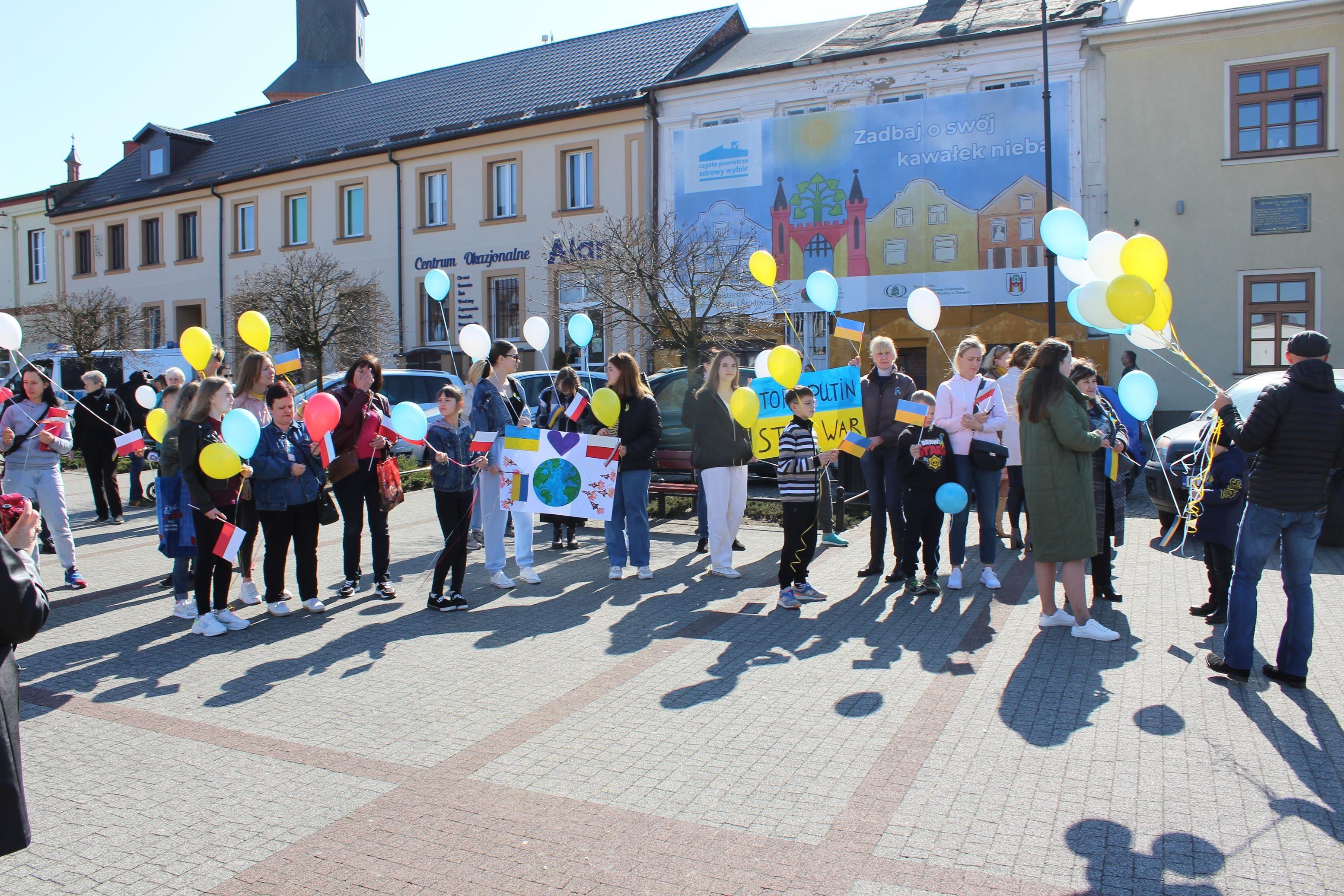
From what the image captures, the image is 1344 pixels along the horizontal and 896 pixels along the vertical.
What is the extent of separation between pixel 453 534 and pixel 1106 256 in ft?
15.6

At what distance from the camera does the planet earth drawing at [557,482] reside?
773 centimetres

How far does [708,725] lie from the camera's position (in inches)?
181

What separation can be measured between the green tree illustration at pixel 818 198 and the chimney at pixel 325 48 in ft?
115

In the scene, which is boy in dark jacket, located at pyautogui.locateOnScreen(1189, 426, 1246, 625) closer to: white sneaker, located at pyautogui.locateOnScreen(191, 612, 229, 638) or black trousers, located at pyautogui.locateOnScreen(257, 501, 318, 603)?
black trousers, located at pyautogui.locateOnScreen(257, 501, 318, 603)

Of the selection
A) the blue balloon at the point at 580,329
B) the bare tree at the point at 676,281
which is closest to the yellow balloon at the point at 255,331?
the blue balloon at the point at 580,329

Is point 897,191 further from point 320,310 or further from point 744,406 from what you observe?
point 744,406

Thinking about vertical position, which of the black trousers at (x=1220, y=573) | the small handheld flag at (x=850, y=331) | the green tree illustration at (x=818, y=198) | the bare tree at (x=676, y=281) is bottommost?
the black trousers at (x=1220, y=573)

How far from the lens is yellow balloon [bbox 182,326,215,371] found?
24.4 ft

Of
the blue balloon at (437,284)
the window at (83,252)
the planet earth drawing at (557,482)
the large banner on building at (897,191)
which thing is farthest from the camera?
the window at (83,252)

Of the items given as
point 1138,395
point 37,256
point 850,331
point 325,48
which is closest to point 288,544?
point 850,331

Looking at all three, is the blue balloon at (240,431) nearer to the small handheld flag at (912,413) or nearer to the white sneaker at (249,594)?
the white sneaker at (249,594)

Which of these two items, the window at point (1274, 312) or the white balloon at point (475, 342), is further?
the window at point (1274, 312)

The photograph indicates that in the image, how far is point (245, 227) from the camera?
33.4 metres

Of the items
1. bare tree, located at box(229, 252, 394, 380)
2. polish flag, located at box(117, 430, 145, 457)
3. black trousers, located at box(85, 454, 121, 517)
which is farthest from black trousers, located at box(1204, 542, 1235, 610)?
bare tree, located at box(229, 252, 394, 380)
